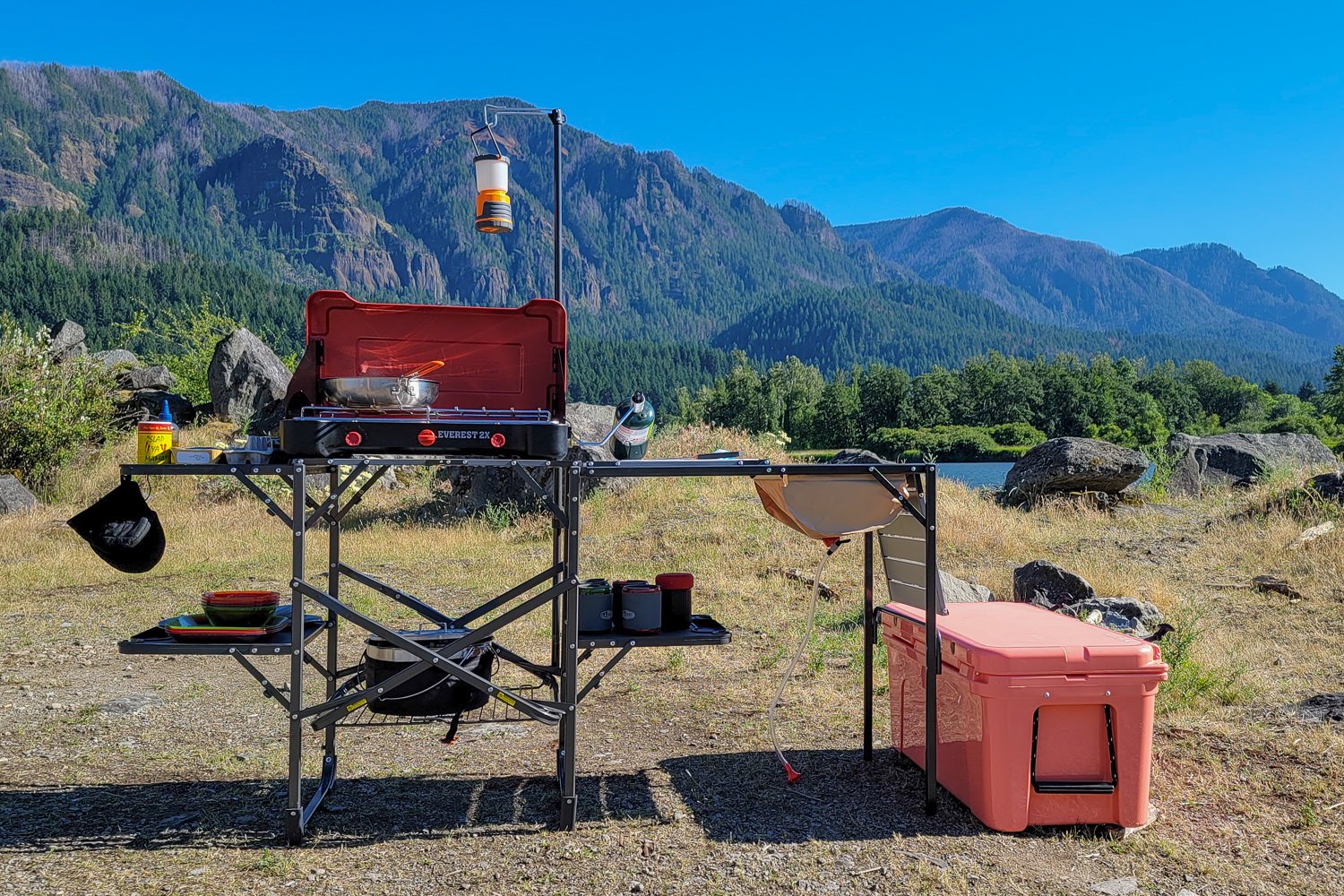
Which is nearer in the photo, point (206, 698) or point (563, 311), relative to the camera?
point (563, 311)

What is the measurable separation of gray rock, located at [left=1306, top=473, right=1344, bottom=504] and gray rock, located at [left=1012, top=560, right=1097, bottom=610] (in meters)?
4.99

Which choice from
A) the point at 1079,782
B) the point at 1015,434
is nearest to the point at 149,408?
the point at 1079,782

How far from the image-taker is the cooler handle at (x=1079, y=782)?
4.19 m

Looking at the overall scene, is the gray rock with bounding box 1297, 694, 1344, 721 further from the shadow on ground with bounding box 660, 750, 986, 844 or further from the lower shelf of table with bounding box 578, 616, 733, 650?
the lower shelf of table with bounding box 578, 616, 733, 650

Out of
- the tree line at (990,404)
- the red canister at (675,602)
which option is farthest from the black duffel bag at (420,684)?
the tree line at (990,404)

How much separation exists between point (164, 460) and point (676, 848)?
258 cm

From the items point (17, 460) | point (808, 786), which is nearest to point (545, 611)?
point (808, 786)

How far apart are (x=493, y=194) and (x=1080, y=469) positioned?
38.6ft

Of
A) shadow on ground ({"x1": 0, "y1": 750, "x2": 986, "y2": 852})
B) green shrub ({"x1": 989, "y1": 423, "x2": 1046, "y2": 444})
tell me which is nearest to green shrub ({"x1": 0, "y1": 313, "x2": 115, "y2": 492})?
shadow on ground ({"x1": 0, "y1": 750, "x2": 986, "y2": 852})

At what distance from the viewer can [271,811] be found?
4543 millimetres

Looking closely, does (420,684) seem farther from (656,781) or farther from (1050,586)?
(1050,586)

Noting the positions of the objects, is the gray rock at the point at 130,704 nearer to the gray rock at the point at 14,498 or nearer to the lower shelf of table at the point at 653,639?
the lower shelf of table at the point at 653,639

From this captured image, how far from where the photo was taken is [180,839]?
4.17 m

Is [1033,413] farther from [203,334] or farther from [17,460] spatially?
[17,460]
